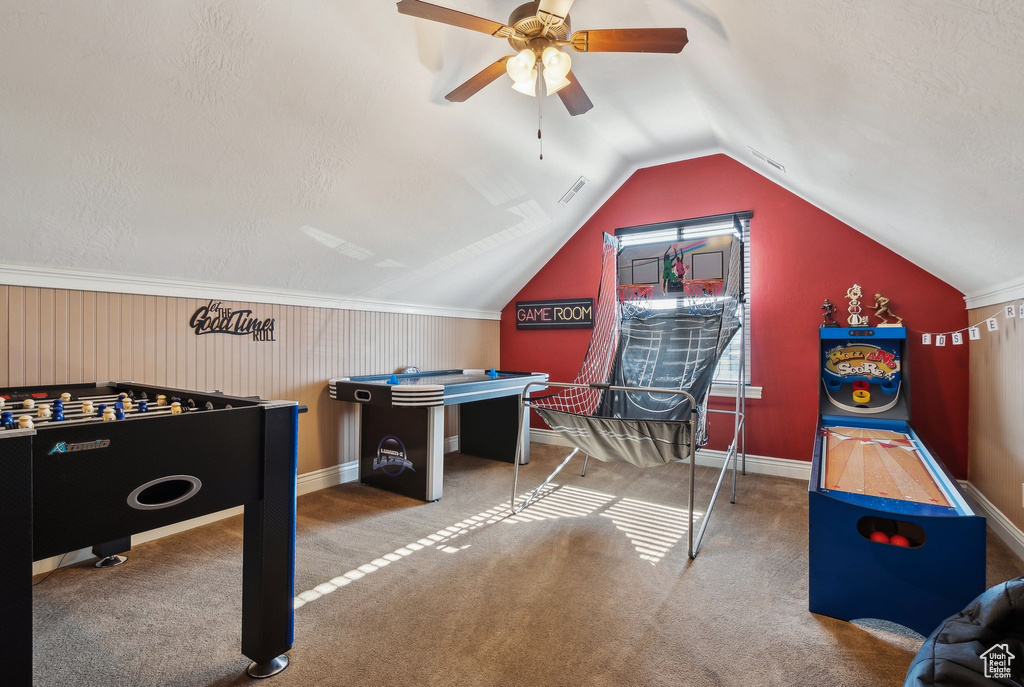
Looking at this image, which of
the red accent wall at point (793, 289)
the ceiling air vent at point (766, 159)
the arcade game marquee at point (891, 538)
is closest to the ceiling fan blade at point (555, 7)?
the arcade game marquee at point (891, 538)

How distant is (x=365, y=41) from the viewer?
2.12 m

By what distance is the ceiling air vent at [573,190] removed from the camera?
13.4ft

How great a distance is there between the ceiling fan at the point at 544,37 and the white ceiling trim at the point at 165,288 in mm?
2019

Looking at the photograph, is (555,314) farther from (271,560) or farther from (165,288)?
(271,560)

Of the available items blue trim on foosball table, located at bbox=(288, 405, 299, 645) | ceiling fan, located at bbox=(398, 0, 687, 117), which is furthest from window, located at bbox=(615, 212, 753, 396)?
blue trim on foosball table, located at bbox=(288, 405, 299, 645)

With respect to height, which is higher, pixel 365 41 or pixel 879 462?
pixel 365 41

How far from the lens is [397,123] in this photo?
2.55m

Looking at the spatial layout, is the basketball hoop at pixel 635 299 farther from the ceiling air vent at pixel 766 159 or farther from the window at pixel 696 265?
the ceiling air vent at pixel 766 159

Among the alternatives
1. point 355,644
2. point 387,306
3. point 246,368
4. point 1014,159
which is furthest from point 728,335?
point 246,368

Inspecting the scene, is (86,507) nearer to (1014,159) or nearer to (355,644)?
(355,644)

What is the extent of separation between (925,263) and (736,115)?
5.58 ft

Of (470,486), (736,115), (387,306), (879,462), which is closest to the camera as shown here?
(879,462)

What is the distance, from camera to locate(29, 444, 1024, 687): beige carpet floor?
1573 mm

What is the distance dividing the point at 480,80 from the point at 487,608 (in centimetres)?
230
